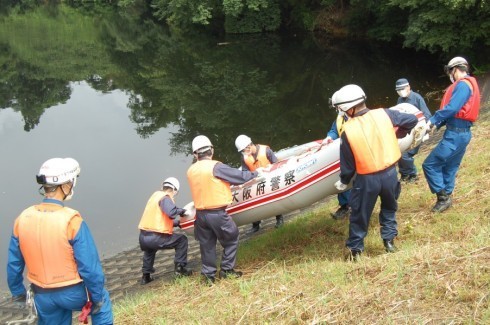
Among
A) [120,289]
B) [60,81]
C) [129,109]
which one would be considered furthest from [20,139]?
[120,289]

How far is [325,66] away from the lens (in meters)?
26.8

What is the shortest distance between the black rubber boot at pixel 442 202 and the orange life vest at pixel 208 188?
110 inches

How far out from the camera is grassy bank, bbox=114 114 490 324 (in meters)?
3.80

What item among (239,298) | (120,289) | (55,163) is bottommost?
(120,289)

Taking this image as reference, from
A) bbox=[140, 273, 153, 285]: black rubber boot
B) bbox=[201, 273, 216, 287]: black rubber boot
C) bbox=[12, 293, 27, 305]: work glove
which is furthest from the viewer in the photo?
bbox=[140, 273, 153, 285]: black rubber boot

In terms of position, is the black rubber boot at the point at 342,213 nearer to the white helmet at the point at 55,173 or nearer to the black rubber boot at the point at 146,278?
the black rubber boot at the point at 146,278

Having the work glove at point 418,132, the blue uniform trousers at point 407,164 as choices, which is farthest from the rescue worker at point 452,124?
the blue uniform trousers at point 407,164

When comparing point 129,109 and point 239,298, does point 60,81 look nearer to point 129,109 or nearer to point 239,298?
point 129,109

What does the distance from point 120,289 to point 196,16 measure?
32857 millimetres

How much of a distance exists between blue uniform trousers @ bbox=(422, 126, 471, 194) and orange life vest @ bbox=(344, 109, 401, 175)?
1.51 m

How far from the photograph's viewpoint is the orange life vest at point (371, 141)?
499cm

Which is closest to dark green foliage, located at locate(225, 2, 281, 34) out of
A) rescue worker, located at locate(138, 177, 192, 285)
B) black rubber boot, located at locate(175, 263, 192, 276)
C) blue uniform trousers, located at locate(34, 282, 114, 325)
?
rescue worker, located at locate(138, 177, 192, 285)

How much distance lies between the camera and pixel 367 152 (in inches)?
196

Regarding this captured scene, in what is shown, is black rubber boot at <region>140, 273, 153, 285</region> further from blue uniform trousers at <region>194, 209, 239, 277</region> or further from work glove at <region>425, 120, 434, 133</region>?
work glove at <region>425, 120, 434, 133</region>
